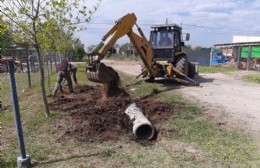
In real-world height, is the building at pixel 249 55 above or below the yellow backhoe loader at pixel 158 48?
below

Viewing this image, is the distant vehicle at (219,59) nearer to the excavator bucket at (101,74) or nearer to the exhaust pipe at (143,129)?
the excavator bucket at (101,74)

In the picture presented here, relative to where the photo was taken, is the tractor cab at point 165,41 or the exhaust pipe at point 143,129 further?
the tractor cab at point 165,41

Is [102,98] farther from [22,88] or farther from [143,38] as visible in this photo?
[22,88]

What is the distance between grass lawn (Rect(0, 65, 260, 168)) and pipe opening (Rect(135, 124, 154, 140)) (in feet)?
0.90

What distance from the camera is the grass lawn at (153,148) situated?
5543 millimetres

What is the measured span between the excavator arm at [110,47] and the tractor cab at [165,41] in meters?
1.80

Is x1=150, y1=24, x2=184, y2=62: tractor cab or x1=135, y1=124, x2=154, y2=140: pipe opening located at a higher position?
x1=150, y1=24, x2=184, y2=62: tractor cab

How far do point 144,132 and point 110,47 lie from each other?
493cm

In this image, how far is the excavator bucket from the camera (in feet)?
34.5

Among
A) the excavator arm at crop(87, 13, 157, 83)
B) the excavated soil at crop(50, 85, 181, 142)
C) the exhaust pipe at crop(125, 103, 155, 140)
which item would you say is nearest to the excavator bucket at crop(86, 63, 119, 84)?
the excavator arm at crop(87, 13, 157, 83)

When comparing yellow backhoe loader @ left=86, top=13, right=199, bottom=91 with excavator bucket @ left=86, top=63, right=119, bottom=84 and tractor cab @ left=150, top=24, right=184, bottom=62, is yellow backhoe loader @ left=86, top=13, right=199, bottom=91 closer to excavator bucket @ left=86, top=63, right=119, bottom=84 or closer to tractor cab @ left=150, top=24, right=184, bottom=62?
tractor cab @ left=150, top=24, right=184, bottom=62

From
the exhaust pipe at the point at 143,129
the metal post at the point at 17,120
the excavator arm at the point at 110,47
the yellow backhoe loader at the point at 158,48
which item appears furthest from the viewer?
the yellow backhoe loader at the point at 158,48

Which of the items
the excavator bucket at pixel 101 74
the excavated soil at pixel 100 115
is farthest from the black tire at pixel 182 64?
the excavator bucket at pixel 101 74

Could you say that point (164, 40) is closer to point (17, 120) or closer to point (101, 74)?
point (101, 74)
